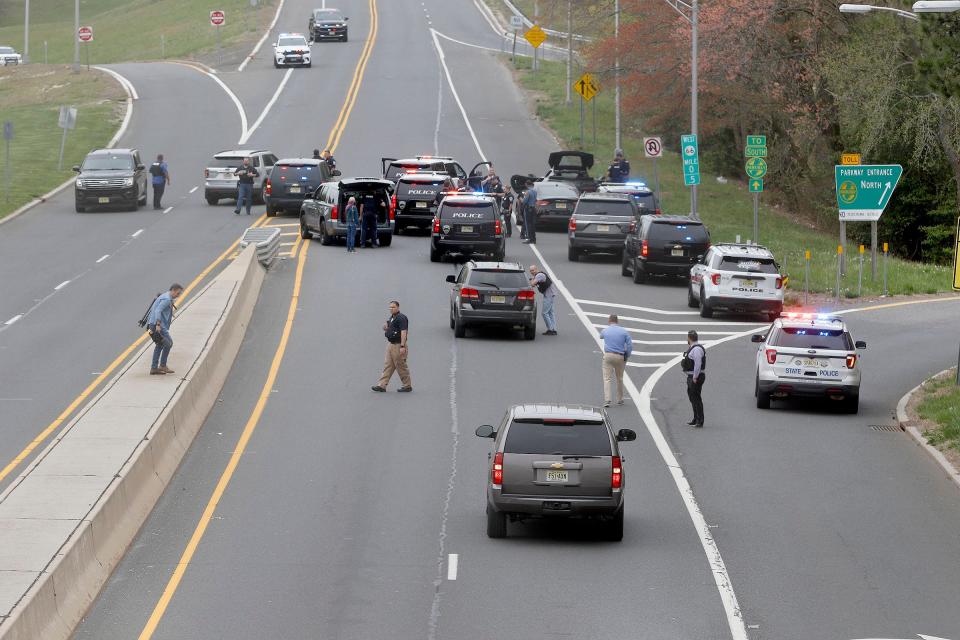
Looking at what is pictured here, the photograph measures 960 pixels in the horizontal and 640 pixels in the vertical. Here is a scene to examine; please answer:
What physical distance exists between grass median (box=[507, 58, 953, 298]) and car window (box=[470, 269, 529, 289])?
10.8 meters

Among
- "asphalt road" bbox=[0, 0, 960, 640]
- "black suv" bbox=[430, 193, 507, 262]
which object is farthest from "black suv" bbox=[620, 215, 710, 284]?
"black suv" bbox=[430, 193, 507, 262]

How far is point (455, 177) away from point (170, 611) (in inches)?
1400

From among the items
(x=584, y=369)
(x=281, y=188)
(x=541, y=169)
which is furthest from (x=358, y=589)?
(x=541, y=169)

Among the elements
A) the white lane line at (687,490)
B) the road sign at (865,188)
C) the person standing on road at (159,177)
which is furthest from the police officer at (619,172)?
the white lane line at (687,490)

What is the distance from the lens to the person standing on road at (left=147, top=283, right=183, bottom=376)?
2469cm

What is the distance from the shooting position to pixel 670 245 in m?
38.8

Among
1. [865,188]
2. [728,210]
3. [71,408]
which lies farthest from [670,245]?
[71,408]

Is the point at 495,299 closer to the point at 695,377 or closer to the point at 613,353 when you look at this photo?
the point at 613,353

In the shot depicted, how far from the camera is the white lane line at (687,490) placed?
1523cm

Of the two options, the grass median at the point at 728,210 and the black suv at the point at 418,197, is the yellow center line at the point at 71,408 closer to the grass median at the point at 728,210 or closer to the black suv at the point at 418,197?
the black suv at the point at 418,197

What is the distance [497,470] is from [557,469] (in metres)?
0.69

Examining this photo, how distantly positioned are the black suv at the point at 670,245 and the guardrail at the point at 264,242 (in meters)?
9.43

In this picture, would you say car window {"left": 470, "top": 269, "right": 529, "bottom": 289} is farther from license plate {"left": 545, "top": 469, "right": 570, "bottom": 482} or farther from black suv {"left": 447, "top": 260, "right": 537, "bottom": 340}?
license plate {"left": 545, "top": 469, "right": 570, "bottom": 482}

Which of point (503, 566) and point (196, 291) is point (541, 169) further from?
point (503, 566)
